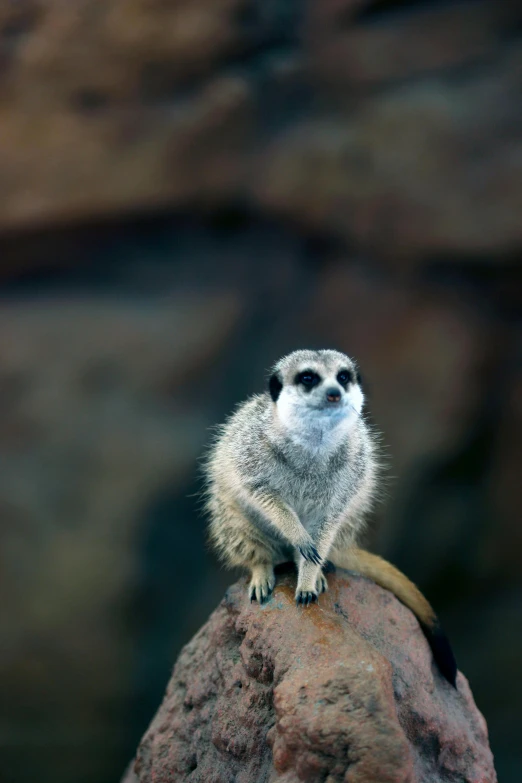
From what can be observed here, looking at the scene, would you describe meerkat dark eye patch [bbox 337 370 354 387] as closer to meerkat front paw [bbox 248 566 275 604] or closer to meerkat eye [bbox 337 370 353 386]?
meerkat eye [bbox 337 370 353 386]

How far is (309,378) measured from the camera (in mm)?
1774

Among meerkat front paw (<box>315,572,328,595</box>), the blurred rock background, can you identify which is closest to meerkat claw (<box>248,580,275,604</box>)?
meerkat front paw (<box>315,572,328,595</box>)

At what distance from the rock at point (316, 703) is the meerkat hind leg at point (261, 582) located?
25mm

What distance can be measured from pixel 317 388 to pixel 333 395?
0.07 meters

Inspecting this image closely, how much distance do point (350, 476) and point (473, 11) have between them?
6.89 feet

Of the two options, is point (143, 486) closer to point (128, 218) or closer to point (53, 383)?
point (53, 383)

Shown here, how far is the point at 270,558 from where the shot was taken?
191 cm

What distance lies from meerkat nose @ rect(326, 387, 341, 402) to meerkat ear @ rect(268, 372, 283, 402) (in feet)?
0.65

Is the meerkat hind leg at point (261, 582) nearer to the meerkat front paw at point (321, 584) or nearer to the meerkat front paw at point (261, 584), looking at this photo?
the meerkat front paw at point (261, 584)

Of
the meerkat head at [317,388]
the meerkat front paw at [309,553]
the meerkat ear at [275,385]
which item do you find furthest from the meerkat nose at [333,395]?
the meerkat front paw at [309,553]

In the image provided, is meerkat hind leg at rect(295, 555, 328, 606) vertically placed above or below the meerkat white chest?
below

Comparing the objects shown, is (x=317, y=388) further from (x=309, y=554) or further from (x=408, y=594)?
(x=408, y=594)

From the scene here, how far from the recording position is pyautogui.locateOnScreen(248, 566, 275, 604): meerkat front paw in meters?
1.80

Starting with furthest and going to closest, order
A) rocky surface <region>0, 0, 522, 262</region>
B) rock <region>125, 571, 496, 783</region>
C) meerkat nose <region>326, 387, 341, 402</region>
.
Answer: rocky surface <region>0, 0, 522, 262</region> < meerkat nose <region>326, 387, 341, 402</region> < rock <region>125, 571, 496, 783</region>
